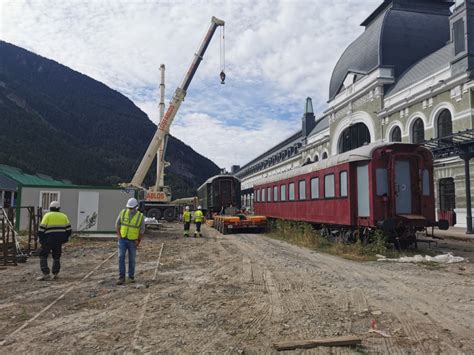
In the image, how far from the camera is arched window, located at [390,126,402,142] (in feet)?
94.7

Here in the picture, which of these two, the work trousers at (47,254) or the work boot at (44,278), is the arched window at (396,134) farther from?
the work boot at (44,278)

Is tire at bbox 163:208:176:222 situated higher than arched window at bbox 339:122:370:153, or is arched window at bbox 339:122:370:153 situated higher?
arched window at bbox 339:122:370:153

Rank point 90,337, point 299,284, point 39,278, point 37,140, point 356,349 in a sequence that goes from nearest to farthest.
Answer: point 356,349, point 90,337, point 299,284, point 39,278, point 37,140

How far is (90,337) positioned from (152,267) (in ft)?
16.9

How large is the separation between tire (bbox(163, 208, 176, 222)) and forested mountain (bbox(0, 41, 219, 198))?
4145 centimetres

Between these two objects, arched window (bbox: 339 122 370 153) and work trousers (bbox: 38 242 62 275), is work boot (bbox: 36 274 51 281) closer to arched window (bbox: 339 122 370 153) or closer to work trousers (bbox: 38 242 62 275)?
work trousers (bbox: 38 242 62 275)

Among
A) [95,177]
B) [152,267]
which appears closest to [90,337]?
[152,267]

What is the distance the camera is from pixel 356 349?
4.31m

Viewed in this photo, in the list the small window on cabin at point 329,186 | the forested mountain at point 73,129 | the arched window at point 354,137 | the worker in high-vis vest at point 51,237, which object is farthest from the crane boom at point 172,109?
the forested mountain at point 73,129

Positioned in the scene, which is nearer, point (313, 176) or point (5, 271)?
point (5, 271)

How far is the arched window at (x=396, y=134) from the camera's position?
94.7 ft

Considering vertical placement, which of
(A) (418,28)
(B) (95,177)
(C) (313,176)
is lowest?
(C) (313,176)

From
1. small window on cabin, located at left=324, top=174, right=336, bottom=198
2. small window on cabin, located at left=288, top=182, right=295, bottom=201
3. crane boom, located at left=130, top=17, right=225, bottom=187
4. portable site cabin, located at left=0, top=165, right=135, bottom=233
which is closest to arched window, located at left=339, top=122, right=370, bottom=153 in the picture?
crane boom, located at left=130, top=17, right=225, bottom=187

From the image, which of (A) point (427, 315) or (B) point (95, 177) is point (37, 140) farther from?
(A) point (427, 315)
